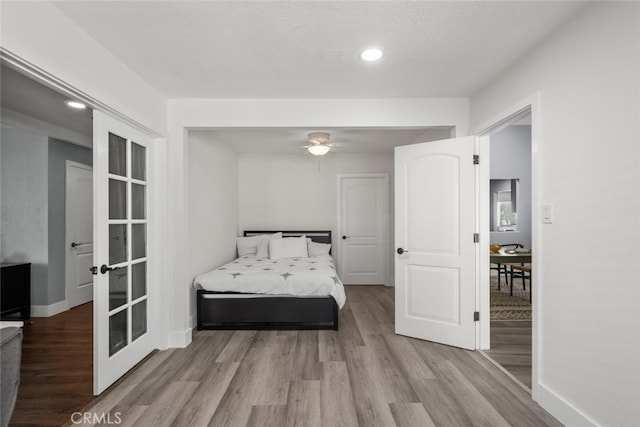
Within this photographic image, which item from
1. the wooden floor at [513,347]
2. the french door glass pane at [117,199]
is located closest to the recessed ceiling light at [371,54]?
the french door glass pane at [117,199]

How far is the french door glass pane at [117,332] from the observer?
7.45 ft

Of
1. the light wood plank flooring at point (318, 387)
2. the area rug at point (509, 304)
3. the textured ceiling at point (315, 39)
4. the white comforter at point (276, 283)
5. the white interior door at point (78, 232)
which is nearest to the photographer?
the textured ceiling at point (315, 39)

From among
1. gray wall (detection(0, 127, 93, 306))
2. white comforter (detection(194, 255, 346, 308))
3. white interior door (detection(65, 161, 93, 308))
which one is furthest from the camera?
white interior door (detection(65, 161, 93, 308))

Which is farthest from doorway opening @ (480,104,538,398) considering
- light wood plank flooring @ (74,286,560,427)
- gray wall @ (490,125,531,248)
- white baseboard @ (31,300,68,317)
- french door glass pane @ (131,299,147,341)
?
white baseboard @ (31,300,68,317)

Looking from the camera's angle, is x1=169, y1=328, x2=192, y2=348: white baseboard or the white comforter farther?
the white comforter

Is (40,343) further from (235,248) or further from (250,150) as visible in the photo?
(250,150)

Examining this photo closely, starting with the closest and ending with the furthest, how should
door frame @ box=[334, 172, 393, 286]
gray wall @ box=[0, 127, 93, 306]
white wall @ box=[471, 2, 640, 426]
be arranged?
white wall @ box=[471, 2, 640, 426] → gray wall @ box=[0, 127, 93, 306] → door frame @ box=[334, 172, 393, 286]

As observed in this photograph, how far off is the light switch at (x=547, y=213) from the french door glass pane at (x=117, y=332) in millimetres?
3069

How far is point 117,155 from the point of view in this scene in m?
2.36

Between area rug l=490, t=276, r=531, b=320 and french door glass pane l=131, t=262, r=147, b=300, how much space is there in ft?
12.4

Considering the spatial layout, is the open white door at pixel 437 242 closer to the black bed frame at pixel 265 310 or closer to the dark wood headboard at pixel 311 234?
the black bed frame at pixel 265 310

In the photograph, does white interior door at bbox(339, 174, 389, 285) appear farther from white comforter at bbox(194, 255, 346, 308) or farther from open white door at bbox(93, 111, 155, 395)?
→ open white door at bbox(93, 111, 155, 395)

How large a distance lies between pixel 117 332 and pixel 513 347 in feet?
11.1

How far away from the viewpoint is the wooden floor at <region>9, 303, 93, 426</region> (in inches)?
76.5
